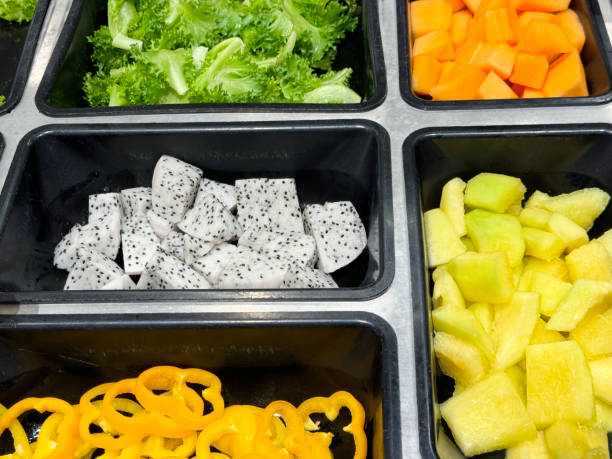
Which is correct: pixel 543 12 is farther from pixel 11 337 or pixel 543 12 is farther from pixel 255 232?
pixel 11 337

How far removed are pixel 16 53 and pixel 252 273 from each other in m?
1.37

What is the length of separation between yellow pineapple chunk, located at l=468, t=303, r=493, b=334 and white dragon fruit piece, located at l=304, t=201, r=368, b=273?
0.38 metres

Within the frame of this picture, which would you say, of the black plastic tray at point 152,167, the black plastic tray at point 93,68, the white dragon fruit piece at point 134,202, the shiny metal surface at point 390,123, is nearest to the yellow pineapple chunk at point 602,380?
the shiny metal surface at point 390,123

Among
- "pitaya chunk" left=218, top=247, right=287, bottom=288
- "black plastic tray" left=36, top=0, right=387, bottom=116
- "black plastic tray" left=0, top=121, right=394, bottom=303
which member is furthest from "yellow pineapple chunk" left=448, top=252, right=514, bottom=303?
"black plastic tray" left=36, top=0, right=387, bottom=116

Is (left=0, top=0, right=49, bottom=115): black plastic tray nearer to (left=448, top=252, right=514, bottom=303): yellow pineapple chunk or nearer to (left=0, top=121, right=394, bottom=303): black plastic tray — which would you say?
(left=0, top=121, right=394, bottom=303): black plastic tray

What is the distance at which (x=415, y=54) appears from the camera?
2027mm

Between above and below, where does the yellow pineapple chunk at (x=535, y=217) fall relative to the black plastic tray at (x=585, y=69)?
below

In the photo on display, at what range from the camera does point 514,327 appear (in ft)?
4.83

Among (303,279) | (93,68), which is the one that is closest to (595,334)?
(303,279)

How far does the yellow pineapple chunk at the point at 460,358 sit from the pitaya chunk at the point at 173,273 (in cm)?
63

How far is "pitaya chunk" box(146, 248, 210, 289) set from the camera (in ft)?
5.38

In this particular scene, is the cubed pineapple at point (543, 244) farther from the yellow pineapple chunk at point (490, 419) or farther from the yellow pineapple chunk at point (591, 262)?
the yellow pineapple chunk at point (490, 419)

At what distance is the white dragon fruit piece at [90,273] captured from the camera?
1684 millimetres

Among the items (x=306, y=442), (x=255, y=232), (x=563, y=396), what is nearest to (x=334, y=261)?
(x=255, y=232)
